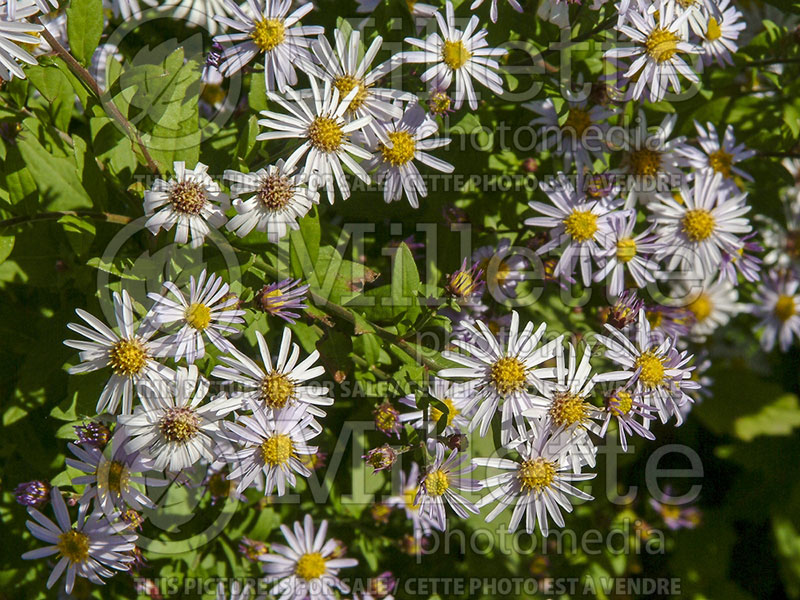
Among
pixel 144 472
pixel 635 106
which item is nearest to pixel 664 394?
pixel 635 106

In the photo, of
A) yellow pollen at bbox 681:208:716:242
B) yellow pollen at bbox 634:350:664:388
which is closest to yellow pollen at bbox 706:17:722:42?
yellow pollen at bbox 681:208:716:242

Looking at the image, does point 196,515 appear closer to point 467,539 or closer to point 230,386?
point 230,386

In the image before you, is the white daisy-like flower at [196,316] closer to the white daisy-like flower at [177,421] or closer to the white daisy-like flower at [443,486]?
the white daisy-like flower at [177,421]

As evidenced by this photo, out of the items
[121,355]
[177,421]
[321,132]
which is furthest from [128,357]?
[321,132]

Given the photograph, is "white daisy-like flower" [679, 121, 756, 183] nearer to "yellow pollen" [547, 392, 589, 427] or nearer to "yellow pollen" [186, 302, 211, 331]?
"yellow pollen" [547, 392, 589, 427]

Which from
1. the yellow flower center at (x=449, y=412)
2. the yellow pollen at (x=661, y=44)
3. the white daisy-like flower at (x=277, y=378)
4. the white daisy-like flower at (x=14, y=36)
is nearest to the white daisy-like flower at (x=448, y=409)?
the yellow flower center at (x=449, y=412)

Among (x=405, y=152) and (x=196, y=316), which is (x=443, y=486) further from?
(x=405, y=152)
